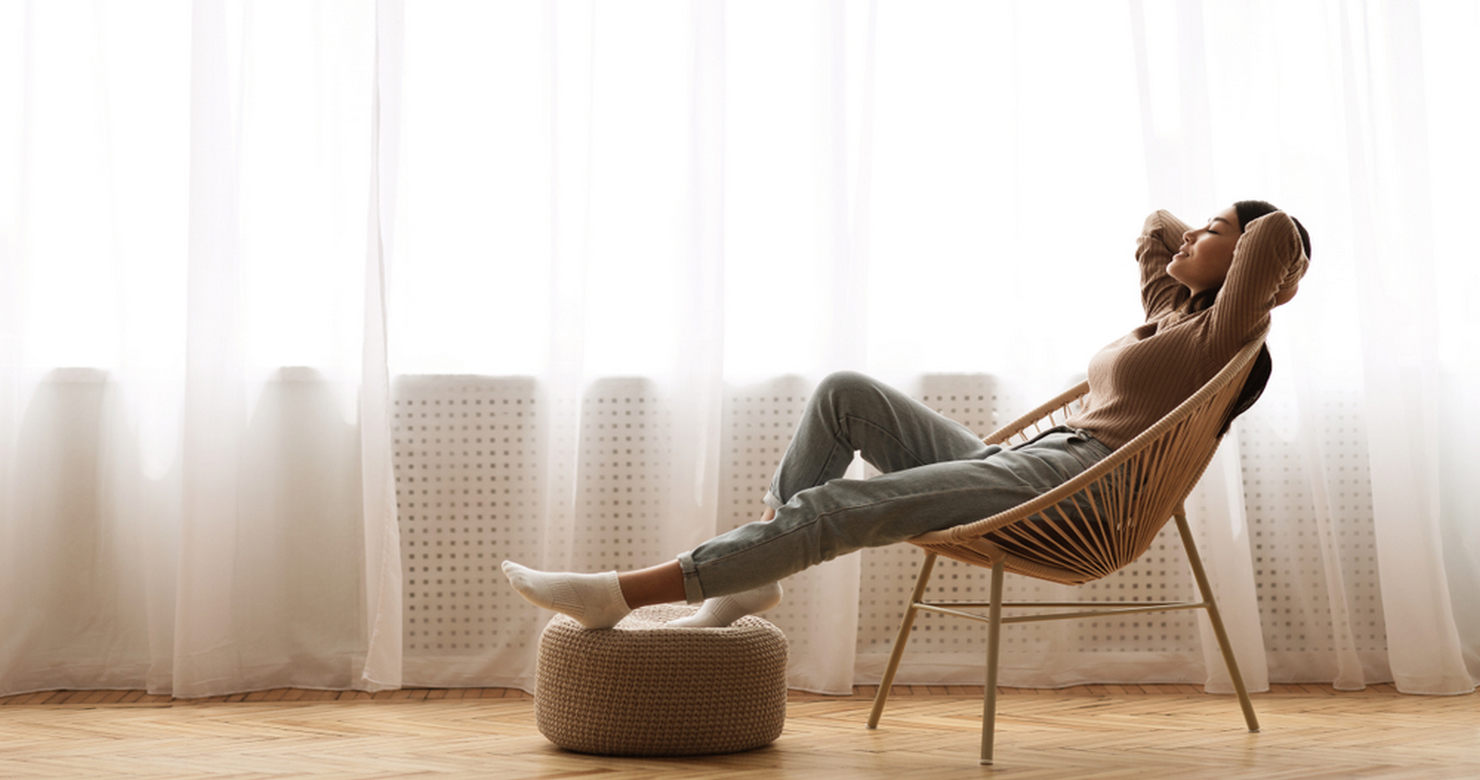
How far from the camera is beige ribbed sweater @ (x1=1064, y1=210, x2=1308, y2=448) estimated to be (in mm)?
2125

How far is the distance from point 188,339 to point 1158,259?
1.96 metres

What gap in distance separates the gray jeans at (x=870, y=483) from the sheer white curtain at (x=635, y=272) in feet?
2.18

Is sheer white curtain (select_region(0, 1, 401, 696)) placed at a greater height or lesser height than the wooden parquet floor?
greater

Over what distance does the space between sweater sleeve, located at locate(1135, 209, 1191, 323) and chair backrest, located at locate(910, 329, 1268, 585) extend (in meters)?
0.30

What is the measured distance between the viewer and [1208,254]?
2.29 m

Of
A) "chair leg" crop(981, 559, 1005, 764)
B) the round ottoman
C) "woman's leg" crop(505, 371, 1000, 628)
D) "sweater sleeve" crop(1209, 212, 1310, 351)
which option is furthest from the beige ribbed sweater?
the round ottoman

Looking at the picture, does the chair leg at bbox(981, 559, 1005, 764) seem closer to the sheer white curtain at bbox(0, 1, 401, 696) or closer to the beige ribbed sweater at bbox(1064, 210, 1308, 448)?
the beige ribbed sweater at bbox(1064, 210, 1308, 448)

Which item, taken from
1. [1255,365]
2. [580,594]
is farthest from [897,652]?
[1255,365]

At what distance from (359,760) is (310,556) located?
3.00 ft

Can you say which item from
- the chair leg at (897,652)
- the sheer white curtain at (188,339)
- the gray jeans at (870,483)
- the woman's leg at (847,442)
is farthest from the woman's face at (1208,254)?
the sheer white curtain at (188,339)

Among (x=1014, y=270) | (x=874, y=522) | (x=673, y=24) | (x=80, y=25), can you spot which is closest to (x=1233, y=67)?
→ (x=1014, y=270)

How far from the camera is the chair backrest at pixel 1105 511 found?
6.84ft

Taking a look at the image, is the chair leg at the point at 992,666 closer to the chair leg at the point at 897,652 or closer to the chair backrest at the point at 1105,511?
the chair backrest at the point at 1105,511

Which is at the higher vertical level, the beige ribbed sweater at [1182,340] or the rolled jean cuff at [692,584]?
the beige ribbed sweater at [1182,340]
